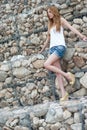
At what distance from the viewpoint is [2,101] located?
837cm

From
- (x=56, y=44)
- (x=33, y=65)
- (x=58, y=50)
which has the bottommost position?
(x=33, y=65)

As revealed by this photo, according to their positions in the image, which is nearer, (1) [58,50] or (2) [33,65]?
(1) [58,50]

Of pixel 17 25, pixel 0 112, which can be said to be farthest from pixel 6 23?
pixel 0 112

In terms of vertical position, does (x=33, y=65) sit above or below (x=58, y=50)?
below

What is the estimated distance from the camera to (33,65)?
8023mm

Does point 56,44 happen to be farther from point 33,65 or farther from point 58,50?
point 33,65

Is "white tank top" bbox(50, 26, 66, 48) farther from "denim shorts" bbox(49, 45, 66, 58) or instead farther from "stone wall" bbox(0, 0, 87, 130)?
"stone wall" bbox(0, 0, 87, 130)

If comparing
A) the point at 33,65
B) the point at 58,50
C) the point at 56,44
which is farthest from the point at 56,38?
the point at 33,65

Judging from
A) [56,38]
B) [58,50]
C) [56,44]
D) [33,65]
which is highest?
[56,38]

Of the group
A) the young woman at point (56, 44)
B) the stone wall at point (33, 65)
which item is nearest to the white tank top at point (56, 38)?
the young woman at point (56, 44)

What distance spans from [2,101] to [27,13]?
2550mm

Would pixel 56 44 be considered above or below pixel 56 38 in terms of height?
below

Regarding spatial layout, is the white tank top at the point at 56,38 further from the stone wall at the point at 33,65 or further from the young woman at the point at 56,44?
the stone wall at the point at 33,65

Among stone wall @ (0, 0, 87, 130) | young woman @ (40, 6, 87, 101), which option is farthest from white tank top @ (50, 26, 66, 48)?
stone wall @ (0, 0, 87, 130)
